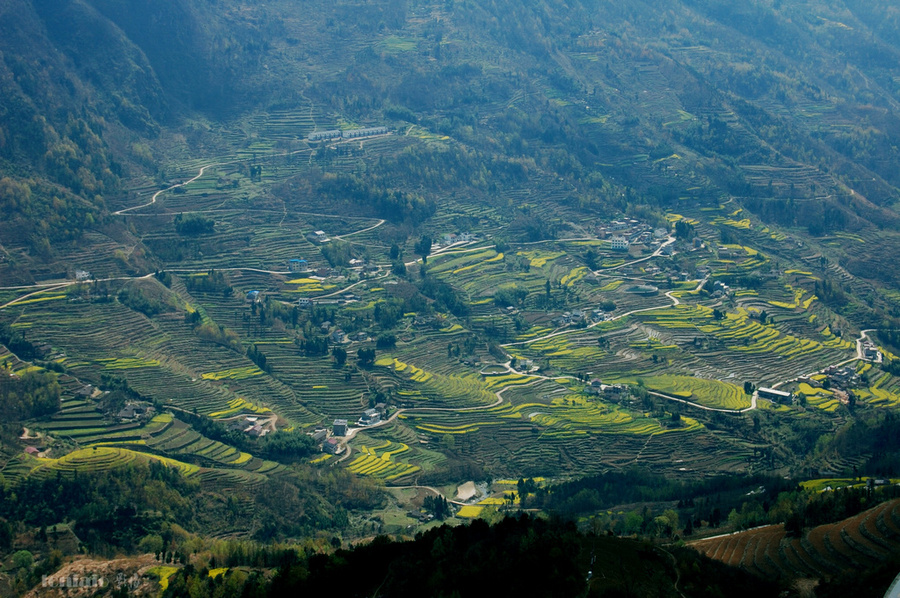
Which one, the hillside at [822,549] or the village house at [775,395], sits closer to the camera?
the hillside at [822,549]

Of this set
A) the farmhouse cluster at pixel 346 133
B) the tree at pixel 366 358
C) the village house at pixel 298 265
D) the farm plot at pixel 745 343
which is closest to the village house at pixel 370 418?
the tree at pixel 366 358

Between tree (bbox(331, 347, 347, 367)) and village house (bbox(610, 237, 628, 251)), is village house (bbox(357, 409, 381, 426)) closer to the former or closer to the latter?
tree (bbox(331, 347, 347, 367))

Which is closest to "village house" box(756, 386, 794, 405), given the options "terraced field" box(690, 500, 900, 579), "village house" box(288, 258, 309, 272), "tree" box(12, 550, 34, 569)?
"terraced field" box(690, 500, 900, 579)

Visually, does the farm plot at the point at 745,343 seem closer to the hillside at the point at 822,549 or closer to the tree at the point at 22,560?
the hillside at the point at 822,549

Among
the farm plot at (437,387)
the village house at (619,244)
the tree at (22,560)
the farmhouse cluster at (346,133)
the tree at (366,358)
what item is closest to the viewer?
the tree at (22,560)

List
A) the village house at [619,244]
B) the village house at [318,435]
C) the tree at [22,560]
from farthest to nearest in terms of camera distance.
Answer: the village house at [619,244] → the village house at [318,435] → the tree at [22,560]

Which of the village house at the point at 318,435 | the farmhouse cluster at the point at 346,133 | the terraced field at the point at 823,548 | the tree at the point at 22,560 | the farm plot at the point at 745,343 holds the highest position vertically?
the farmhouse cluster at the point at 346,133

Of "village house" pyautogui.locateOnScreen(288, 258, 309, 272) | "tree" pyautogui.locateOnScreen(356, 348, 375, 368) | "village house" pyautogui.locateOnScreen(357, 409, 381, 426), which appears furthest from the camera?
"village house" pyautogui.locateOnScreen(288, 258, 309, 272)

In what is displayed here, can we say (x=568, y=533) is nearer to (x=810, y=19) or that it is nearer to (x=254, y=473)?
(x=254, y=473)
